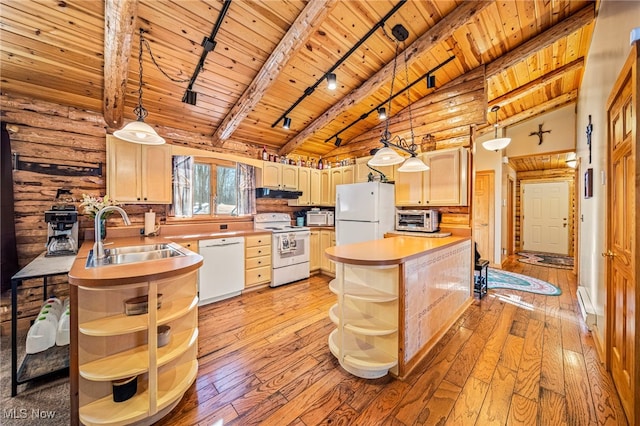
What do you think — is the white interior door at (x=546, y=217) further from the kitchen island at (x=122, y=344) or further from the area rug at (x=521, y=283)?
the kitchen island at (x=122, y=344)

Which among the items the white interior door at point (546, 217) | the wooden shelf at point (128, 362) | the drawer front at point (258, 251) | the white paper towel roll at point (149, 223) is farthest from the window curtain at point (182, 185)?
the white interior door at point (546, 217)

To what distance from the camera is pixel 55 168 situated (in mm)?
2672

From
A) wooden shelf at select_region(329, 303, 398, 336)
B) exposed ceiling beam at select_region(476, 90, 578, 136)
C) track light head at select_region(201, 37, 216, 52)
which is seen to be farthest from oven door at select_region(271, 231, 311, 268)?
exposed ceiling beam at select_region(476, 90, 578, 136)

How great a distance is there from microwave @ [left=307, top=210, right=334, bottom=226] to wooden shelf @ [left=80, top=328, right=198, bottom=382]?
3318 mm

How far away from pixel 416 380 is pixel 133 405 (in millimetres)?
1906

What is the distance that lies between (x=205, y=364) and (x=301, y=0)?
133 inches

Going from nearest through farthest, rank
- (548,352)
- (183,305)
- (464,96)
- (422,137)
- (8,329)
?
(183,305) → (548,352) → (8,329) → (464,96) → (422,137)

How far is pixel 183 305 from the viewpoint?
1.69 meters

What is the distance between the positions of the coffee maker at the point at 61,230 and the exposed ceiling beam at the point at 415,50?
129 inches

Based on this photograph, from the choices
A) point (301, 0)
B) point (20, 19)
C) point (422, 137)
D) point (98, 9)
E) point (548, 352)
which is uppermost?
point (301, 0)

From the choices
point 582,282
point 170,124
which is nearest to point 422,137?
point 582,282

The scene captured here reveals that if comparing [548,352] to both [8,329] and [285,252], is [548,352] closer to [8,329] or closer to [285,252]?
[285,252]

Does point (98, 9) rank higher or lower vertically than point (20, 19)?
higher

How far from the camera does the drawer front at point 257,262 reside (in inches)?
143
